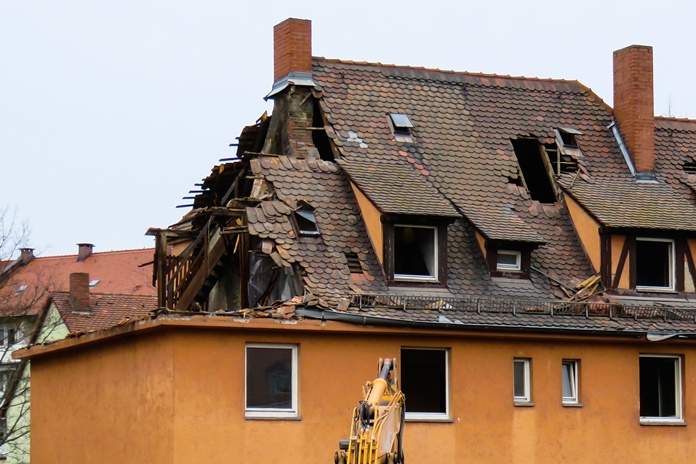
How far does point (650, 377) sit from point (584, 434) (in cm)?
208

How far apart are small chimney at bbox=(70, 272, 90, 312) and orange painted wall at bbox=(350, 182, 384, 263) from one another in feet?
125

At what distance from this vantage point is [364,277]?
29.7m

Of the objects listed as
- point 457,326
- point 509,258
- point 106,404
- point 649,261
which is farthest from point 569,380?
point 106,404

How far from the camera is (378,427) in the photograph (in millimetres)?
24391

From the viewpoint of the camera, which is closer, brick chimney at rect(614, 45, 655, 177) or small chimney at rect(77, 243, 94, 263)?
brick chimney at rect(614, 45, 655, 177)

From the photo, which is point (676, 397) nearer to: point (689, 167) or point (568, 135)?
point (689, 167)

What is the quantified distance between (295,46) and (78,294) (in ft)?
121

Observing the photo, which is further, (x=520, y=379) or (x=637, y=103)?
(x=637, y=103)

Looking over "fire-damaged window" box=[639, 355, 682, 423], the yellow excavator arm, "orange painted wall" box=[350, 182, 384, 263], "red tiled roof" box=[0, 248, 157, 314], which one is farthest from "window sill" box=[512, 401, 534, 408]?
"red tiled roof" box=[0, 248, 157, 314]

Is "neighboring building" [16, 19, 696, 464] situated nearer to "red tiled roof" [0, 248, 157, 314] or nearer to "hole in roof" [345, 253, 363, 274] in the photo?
"hole in roof" [345, 253, 363, 274]

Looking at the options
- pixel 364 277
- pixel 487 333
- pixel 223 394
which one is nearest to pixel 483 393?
pixel 487 333

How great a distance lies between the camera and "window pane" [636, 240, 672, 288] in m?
32.1

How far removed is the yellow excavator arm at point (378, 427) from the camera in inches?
949

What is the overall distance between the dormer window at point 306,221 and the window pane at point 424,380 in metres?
2.91
